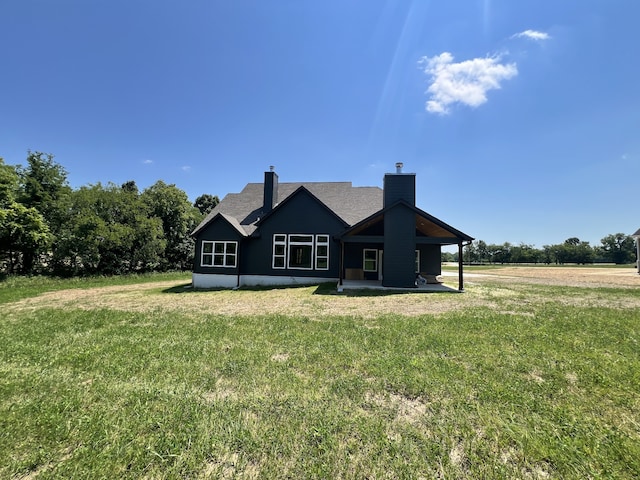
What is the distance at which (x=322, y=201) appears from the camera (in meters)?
18.7

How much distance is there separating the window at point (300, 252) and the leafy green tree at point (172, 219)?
14.7 metres

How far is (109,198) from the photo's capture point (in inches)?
864

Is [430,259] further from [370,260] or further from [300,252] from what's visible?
[300,252]

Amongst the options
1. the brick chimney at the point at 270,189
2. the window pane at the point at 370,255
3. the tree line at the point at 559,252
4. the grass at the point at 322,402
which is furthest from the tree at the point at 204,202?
the tree line at the point at 559,252

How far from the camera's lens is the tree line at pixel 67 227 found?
18172 mm

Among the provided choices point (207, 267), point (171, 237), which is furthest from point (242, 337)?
point (171, 237)

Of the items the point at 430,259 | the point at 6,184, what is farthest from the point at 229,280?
the point at 6,184

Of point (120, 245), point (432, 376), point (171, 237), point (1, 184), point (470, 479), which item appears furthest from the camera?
point (171, 237)

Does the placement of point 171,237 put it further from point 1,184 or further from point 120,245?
point 1,184

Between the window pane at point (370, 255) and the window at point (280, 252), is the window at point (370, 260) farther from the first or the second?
the window at point (280, 252)

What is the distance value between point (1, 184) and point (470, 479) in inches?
1069

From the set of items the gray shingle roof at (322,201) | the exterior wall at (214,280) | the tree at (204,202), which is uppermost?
the tree at (204,202)

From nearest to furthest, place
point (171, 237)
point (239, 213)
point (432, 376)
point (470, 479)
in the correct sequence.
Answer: point (470, 479) → point (432, 376) → point (239, 213) → point (171, 237)

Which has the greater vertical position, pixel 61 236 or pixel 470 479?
pixel 61 236
